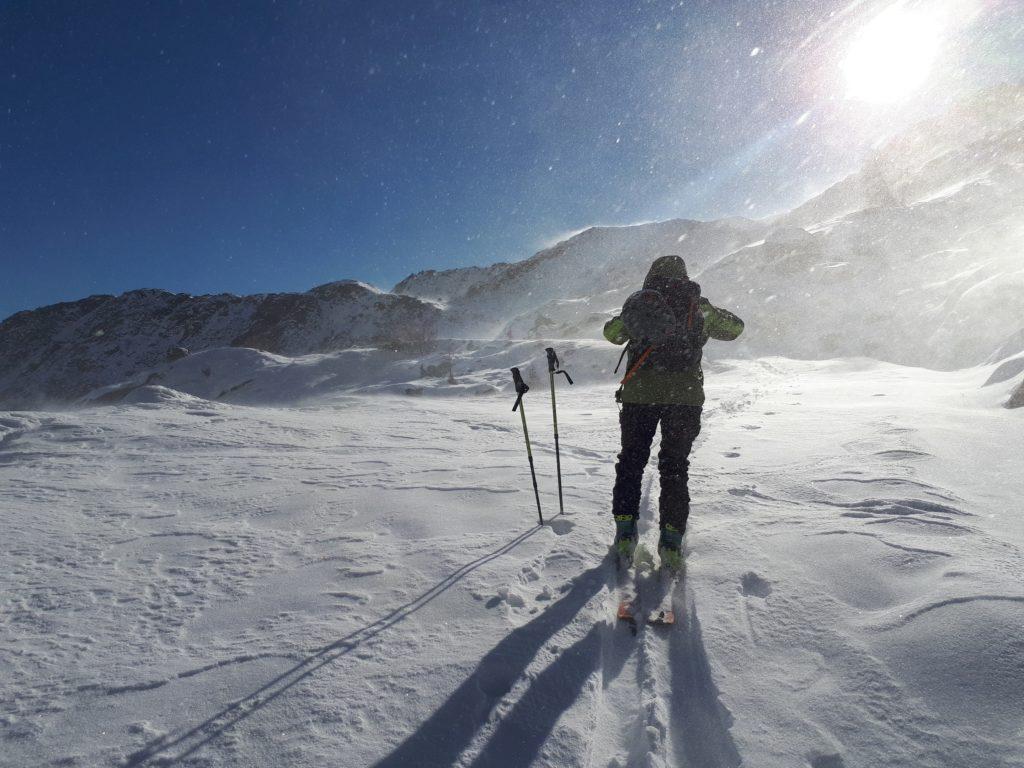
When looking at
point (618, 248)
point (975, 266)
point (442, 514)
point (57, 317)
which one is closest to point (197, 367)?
point (442, 514)

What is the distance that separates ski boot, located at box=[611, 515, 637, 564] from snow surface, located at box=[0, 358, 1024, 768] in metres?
0.16

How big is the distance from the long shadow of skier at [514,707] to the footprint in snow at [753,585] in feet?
3.15

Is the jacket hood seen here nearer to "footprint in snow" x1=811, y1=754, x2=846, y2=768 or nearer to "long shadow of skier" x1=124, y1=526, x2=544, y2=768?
"long shadow of skier" x1=124, y1=526, x2=544, y2=768

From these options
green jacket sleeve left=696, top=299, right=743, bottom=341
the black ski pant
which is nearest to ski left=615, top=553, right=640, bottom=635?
the black ski pant

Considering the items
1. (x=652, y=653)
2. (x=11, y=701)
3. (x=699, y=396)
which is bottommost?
(x=652, y=653)

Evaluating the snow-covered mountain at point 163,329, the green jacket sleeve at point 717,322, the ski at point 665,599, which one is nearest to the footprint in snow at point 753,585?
the ski at point 665,599

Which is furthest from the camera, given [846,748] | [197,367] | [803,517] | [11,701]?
[197,367]

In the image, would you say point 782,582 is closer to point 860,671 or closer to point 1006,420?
point 860,671

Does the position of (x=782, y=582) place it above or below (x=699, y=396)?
below

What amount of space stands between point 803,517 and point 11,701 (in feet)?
15.5

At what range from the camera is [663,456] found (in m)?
3.35

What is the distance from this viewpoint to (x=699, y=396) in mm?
3352

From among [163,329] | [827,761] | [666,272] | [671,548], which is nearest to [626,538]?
[671,548]

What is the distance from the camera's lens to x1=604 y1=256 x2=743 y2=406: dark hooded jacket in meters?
3.19
